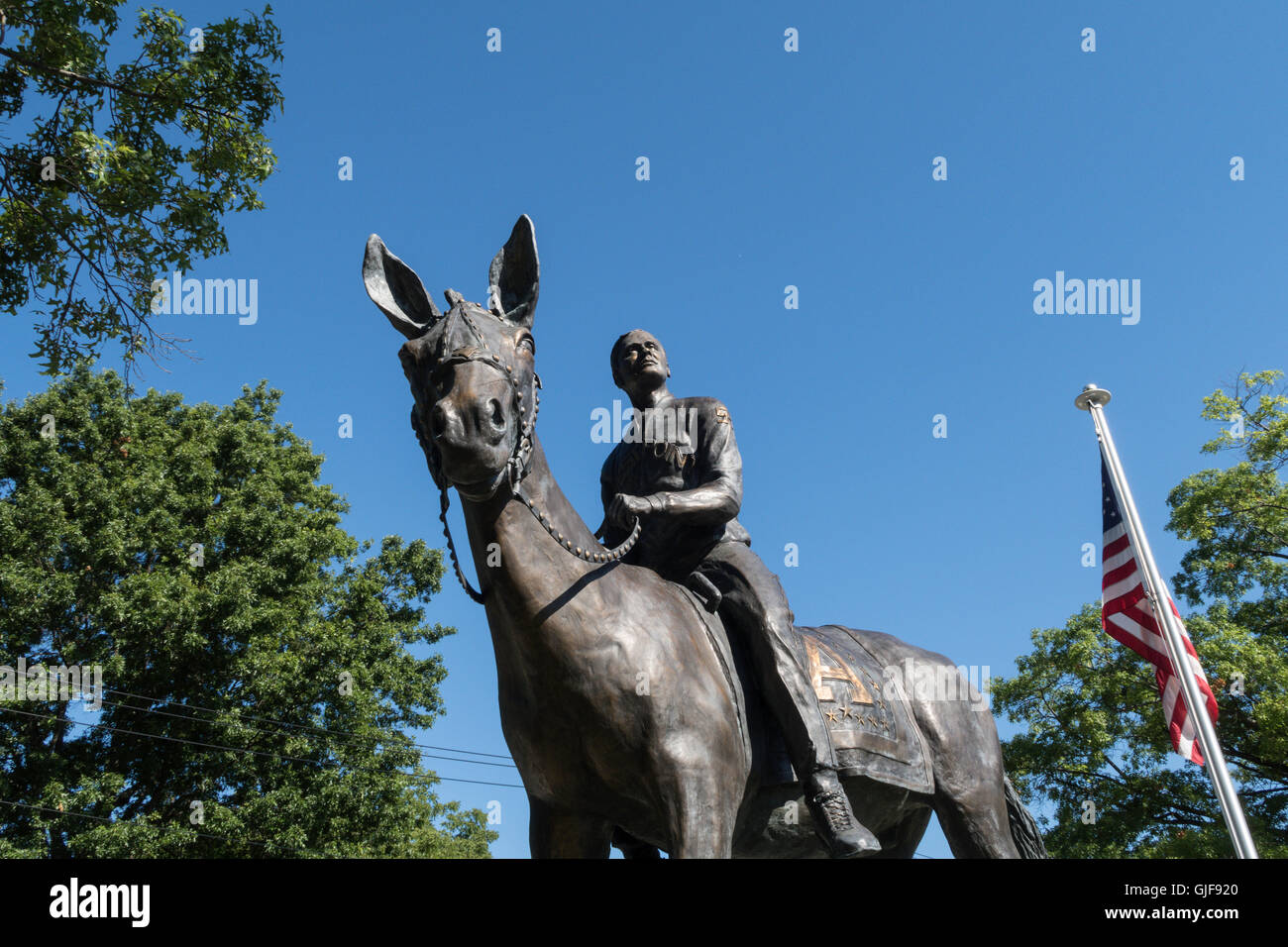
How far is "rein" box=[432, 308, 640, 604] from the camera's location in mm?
4203

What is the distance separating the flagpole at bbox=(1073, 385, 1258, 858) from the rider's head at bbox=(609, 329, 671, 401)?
24.5ft

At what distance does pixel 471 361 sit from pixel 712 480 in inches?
61.4

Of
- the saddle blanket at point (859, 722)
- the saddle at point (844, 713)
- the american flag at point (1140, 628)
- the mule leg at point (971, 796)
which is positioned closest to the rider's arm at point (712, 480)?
the saddle at point (844, 713)

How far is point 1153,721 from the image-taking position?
885 inches

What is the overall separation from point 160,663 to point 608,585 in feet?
51.3

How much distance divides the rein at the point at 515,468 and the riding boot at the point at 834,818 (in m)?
1.43

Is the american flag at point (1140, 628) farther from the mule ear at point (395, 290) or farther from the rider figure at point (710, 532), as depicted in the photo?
the mule ear at point (395, 290)

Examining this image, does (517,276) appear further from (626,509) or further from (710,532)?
(710,532)

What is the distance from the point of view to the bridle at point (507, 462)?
4184 millimetres

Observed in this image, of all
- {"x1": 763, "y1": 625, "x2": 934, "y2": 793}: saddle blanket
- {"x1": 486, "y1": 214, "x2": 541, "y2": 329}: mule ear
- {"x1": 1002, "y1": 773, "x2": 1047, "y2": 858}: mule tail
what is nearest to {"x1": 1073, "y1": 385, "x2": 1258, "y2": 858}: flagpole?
{"x1": 1002, "y1": 773, "x2": 1047, "y2": 858}: mule tail

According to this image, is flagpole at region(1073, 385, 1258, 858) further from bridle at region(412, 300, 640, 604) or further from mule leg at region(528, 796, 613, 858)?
bridle at region(412, 300, 640, 604)

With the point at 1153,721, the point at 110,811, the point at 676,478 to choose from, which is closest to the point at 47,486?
the point at 110,811

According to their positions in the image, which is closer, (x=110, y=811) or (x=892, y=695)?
(x=892, y=695)
